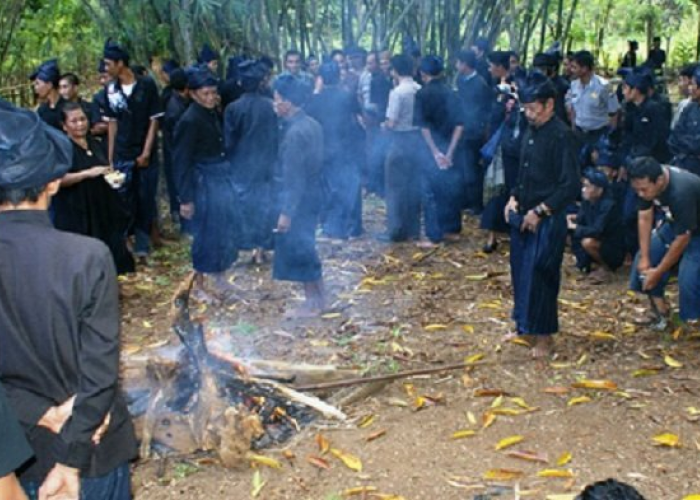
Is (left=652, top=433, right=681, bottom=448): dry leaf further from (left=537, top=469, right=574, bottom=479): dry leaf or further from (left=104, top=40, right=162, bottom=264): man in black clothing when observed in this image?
(left=104, top=40, right=162, bottom=264): man in black clothing

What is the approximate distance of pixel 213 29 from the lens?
1278 cm

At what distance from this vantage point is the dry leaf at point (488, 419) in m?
5.44

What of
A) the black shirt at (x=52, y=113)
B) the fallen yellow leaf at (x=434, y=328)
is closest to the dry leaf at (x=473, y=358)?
the fallen yellow leaf at (x=434, y=328)

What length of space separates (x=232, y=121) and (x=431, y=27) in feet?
22.4

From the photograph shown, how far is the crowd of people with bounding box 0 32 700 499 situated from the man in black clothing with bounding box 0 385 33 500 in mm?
12

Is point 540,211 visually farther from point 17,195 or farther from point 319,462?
point 17,195

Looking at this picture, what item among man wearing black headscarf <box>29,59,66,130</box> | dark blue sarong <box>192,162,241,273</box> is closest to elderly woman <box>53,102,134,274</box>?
dark blue sarong <box>192,162,241,273</box>

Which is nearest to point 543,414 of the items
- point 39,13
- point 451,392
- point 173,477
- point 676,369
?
point 451,392

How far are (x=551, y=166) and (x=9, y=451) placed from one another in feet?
15.5

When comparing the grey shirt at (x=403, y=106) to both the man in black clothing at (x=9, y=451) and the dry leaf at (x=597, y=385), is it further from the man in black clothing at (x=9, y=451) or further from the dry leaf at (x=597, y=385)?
the man in black clothing at (x=9, y=451)

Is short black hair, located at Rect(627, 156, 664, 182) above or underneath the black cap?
underneath

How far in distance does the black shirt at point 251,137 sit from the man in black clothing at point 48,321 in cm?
540

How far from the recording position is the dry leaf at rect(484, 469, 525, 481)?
4.82 m

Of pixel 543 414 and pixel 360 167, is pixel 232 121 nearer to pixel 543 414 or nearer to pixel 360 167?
pixel 360 167
